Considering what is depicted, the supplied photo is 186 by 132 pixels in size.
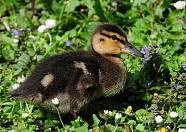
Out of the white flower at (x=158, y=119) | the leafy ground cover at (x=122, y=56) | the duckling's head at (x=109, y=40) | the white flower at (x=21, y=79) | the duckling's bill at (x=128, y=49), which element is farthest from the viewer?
the white flower at (x=21, y=79)

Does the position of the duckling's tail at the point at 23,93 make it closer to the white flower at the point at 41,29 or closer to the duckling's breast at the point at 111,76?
the duckling's breast at the point at 111,76

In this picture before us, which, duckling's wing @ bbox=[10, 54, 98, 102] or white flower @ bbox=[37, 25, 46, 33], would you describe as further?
white flower @ bbox=[37, 25, 46, 33]

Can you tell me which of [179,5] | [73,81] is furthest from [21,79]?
[179,5]

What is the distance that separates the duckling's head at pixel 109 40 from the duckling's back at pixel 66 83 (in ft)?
0.92

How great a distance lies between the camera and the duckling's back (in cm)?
453

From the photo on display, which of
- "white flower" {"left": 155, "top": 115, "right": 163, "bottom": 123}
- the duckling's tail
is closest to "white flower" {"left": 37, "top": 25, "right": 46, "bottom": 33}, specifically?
the duckling's tail

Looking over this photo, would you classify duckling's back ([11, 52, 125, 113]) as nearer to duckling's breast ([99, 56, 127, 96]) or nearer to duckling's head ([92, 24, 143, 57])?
duckling's breast ([99, 56, 127, 96])

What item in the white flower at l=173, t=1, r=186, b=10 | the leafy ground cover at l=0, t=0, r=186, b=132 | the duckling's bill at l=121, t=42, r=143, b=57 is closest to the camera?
the leafy ground cover at l=0, t=0, r=186, b=132

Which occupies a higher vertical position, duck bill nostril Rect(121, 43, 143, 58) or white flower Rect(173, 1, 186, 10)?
white flower Rect(173, 1, 186, 10)

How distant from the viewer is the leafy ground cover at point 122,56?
15.5 feet

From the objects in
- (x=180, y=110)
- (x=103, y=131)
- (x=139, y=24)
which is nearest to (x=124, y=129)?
(x=103, y=131)

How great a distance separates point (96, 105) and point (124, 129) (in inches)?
22.0

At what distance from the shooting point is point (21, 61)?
18.3 ft

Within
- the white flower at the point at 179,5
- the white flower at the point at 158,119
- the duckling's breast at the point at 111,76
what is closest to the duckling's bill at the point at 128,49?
the duckling's breast at the point at 111,76
